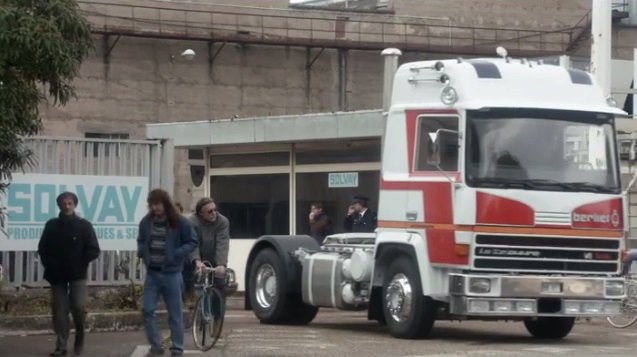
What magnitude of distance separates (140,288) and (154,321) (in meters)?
4.08

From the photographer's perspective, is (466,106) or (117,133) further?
(117,133)

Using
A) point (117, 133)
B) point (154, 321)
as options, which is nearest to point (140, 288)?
point (154, 321)

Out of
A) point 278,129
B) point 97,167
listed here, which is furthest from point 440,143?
point 278,129

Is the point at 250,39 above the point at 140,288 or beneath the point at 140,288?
above

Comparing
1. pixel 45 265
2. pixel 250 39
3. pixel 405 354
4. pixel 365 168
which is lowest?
pixel 405 354

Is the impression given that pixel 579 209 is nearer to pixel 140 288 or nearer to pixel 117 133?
pixel 140 288

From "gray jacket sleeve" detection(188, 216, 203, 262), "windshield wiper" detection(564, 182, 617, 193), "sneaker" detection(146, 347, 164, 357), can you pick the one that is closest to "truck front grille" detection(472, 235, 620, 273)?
"windshield wiper" detection(564, 182, 617, 193)

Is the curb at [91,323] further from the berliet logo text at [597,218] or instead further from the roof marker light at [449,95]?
the berliet logo text at [597,218]

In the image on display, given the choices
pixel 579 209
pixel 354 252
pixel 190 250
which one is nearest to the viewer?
pixel 190 250

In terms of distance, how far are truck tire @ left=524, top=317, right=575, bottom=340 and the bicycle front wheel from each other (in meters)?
4.14

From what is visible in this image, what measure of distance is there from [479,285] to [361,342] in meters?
1.73

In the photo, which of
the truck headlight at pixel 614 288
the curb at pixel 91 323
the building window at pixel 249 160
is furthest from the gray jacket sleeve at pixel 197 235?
the building window at pixel 249 160

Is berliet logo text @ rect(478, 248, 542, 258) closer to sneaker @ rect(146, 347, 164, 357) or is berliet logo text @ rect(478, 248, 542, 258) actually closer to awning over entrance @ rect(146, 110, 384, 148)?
sneaker @ rect(146, 347, 164, 357)

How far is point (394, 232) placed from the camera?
16703 mm
